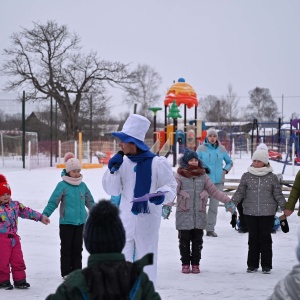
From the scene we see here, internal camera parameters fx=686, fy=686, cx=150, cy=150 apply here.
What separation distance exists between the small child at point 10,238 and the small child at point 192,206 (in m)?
1.84

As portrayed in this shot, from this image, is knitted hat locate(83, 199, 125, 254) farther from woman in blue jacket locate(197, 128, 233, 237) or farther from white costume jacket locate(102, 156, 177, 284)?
woman in blue jacket locate(197, 128, 233, 237)

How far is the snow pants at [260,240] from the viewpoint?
8.20m

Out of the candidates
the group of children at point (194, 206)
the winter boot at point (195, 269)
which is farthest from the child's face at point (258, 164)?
the winter boot at point (195, 269)

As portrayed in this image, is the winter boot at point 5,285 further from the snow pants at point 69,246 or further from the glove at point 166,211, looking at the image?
the glove at point 166,211

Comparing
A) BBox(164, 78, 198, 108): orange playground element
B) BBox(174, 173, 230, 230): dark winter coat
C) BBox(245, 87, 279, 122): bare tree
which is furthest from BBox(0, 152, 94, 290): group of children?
BBox(245, 87, 279, 122): bare tree

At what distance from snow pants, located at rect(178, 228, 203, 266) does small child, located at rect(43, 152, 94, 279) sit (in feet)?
4.22

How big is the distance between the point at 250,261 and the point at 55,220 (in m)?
5.54

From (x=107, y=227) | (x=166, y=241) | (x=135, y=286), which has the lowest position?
(x=166, y=241)

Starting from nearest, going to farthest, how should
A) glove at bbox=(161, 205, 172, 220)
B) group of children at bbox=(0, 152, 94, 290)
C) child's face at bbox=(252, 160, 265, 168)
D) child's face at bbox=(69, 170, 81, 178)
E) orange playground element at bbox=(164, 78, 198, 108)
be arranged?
group of children at bbox=(0, 152, 94, 290) → child's face at bbox=(69, 170, 81, 178) → glove at bbox=(161, 205, 172, 220) → child's face at bbox=(252, 160, 265, 168) → orange playground element at bbox=(164, 78, 198, 108)

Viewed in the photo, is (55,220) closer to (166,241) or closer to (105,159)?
(166,241)

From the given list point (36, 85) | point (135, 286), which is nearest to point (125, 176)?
point (135, 286)

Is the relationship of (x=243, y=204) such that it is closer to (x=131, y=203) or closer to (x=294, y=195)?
(x=294, y=195)

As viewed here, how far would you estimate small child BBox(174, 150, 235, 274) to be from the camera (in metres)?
8.32

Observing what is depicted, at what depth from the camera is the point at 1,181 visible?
23.8ft
